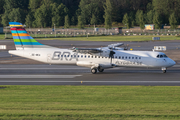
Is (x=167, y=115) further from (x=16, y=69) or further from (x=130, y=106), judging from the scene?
(x=16, y=69)

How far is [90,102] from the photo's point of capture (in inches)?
691

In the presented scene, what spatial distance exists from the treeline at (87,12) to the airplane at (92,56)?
91.3 m

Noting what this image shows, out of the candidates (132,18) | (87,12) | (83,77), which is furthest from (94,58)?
(87,12)

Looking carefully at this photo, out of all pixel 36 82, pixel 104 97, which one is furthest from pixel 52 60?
pixel 104 97

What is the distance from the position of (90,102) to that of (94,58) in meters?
14.0

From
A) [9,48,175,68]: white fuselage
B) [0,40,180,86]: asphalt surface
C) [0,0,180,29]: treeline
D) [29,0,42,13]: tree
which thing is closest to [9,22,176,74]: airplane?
[9,48,175,68]: white fuselage

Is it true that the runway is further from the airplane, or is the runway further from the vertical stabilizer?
the vertical stabilizer

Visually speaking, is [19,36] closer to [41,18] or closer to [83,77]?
[83,77]

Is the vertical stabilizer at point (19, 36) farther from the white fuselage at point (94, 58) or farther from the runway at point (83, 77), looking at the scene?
the runway at point (83, 77)

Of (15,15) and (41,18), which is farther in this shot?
(15,15)

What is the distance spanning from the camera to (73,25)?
145 metres

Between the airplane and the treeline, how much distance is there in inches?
3595

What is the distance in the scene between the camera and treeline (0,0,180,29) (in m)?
133

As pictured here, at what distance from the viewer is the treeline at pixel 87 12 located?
133 metres
